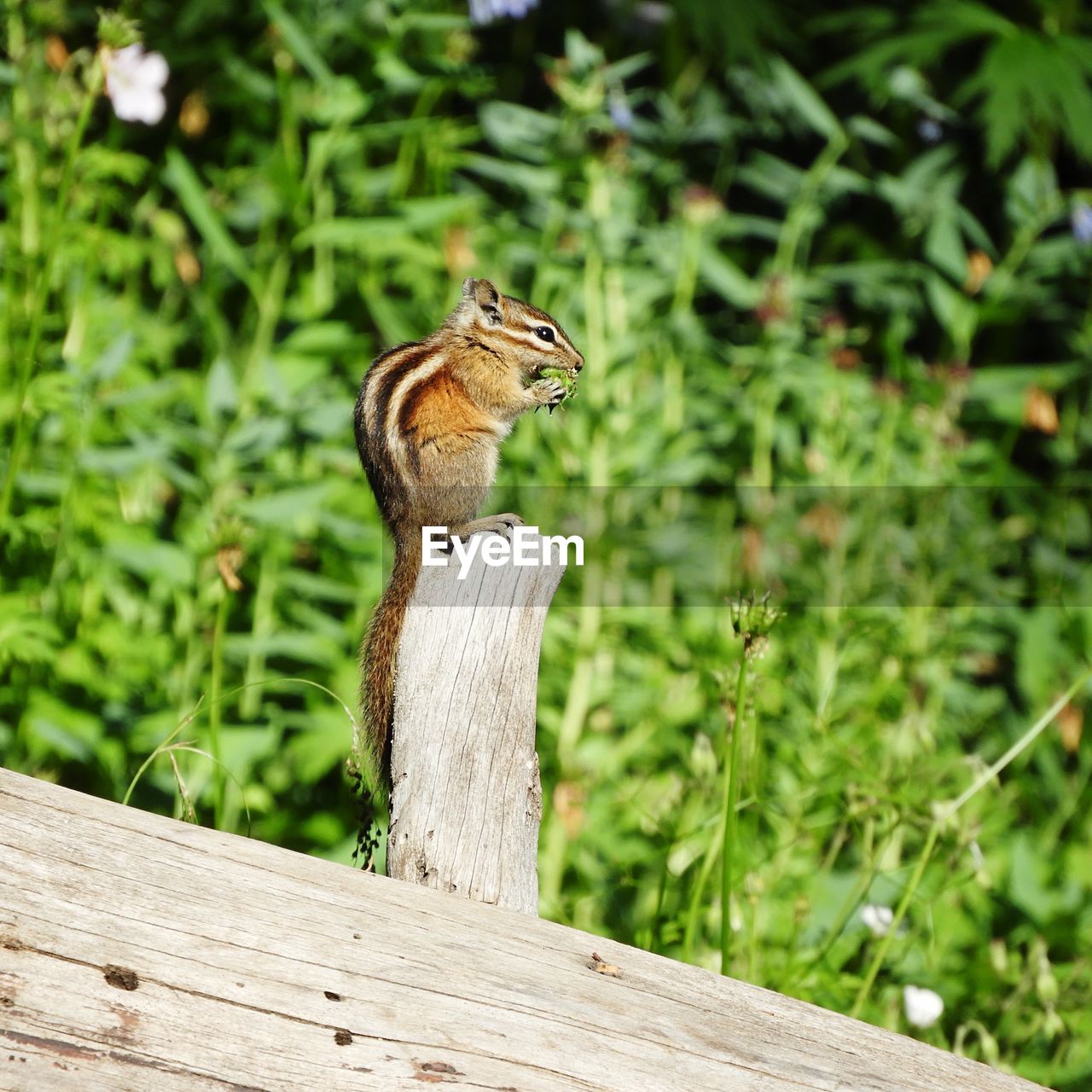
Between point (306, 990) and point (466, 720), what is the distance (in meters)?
0.45

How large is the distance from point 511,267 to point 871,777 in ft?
7.56

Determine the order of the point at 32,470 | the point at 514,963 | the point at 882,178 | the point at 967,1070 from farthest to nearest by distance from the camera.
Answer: the point at 882,178, the point at 32,470, the point at 967,1070, the point at 514,963

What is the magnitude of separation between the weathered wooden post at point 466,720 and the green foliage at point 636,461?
391 mm

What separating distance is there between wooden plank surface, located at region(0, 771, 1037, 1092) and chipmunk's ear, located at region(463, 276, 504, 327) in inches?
42.9

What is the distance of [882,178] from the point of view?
4.50 meters

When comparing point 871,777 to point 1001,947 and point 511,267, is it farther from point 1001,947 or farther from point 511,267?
point 511,267

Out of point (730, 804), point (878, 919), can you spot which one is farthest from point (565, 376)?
point (878, 919)

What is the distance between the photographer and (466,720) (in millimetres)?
1793

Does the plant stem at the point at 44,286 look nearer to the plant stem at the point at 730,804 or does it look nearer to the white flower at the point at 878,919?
the plant stem at the point at 730,804

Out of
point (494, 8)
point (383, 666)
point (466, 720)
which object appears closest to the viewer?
point (466, 720)

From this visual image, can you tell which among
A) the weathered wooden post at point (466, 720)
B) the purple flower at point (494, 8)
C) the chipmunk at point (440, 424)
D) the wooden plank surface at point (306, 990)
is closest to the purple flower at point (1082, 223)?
the purple flower at point (494, 8)

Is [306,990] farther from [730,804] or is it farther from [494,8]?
[494,8]

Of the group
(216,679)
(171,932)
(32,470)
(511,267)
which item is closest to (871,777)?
(216,679)

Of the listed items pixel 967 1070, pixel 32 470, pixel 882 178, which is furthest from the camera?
pixel 882 178
